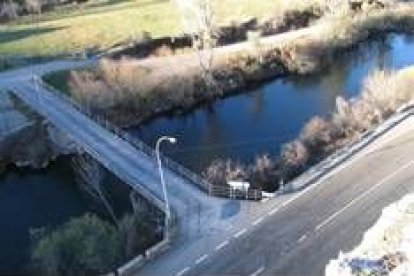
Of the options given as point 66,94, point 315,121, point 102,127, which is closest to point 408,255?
point 315,121

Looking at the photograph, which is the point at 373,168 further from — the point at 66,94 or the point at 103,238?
the point at 66,94

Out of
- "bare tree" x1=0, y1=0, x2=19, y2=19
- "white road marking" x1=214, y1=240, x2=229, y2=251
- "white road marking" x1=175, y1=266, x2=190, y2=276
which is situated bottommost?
"white road marking" x1=175, y1=266, x2=190, y2=276

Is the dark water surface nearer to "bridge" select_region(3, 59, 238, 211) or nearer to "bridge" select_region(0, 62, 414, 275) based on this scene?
"bridge" select_region(3, 59, 238, 211)

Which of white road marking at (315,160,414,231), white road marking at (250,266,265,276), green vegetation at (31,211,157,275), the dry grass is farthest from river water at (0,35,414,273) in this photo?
white road marking at (250,266,265,276)

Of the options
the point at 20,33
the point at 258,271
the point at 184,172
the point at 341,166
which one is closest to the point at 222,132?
the point at 184,172

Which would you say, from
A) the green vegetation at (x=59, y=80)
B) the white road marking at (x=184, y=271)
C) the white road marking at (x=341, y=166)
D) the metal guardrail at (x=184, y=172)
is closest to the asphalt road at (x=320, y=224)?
the white road marking at (x=184, y=271)

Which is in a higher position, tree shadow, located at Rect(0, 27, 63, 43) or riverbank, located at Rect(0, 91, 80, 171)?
tree shadow, located at Rect(0, 27, 63, 43)
